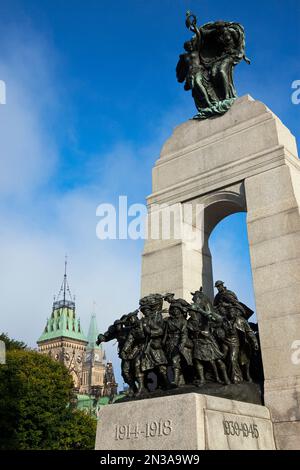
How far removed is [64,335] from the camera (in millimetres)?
149750

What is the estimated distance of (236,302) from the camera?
11.8 meters

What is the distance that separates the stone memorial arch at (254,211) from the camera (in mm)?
11234

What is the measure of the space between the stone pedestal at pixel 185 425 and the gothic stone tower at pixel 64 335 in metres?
140

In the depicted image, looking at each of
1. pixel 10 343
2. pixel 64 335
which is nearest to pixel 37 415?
pixel 10 343

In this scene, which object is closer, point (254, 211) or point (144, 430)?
point (144, 430)

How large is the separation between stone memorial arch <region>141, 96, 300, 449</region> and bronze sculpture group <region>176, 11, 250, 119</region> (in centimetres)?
85

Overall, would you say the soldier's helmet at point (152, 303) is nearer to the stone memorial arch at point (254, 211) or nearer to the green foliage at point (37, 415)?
the stone memorial arch at point (254, 211)

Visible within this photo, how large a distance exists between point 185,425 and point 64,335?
5716 inches

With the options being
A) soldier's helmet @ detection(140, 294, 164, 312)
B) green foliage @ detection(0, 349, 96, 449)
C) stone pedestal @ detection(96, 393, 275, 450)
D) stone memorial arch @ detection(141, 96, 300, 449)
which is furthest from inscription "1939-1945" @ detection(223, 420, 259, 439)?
green foliage @ detection(0, 349, 96, 449)

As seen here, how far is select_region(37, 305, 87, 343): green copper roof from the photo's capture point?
499 feet

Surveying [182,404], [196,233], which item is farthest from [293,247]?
[182,404]

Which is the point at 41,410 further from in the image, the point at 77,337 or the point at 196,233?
the point at 77,337

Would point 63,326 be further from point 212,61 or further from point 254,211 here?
point 254,211
